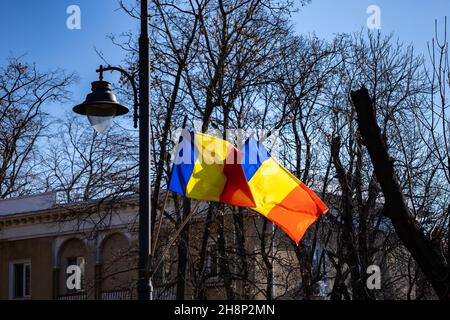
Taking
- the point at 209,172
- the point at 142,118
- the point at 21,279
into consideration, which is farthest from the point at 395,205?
the point at 21,279

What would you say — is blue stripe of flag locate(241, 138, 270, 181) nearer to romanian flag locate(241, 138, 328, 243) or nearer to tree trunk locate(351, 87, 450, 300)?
romanian flag locate(241, 138, 328, 243)

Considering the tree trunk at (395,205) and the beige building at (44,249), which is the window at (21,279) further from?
the tree trunk at (395,205)

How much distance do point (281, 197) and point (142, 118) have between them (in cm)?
333

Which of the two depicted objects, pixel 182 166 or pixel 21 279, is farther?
pixel 21 279

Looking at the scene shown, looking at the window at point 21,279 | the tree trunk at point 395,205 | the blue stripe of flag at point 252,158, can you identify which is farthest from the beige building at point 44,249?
the tree trunk at point 395,205

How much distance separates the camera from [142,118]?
39.3ft

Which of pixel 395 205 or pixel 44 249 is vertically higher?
pixel 44 249

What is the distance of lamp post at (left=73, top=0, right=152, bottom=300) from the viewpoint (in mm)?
11289

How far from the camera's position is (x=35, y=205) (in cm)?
4175

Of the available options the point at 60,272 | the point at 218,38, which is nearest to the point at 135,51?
the point at 218,38

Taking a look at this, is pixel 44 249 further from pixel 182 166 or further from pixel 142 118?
pixel 142 118

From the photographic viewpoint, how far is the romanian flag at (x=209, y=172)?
1393 cm

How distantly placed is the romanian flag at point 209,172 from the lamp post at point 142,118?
67.3 inches

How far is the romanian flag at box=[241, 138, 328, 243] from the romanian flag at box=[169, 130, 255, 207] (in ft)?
0.80
